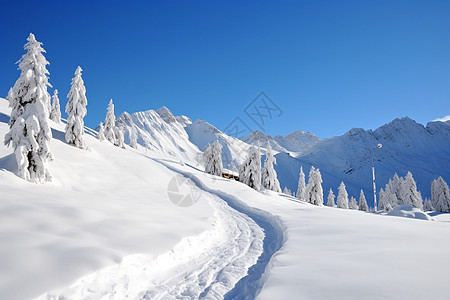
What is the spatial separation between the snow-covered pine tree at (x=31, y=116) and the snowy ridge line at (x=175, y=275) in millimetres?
13282

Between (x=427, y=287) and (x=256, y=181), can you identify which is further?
(x=256, y=181)

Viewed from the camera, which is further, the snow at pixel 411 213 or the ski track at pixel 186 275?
the snow at pixel 411 213

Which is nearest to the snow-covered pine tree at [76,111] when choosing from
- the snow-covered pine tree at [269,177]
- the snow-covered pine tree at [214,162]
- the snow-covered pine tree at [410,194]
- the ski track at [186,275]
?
the snow-covered pine tree at [214,162]

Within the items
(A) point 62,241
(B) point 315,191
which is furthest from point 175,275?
(B) point 315,191

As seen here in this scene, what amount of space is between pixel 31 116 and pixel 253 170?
32703mm

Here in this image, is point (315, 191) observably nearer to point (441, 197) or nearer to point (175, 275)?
point (441, 197)

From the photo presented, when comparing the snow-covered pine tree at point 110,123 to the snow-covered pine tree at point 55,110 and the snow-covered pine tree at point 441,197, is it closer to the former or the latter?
the snow-covered pine tree at point 55,110

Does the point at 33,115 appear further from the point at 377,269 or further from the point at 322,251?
the point at 377,269

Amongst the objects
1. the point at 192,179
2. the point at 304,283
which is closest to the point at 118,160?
the point at 192,179

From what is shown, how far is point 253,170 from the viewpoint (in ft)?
135

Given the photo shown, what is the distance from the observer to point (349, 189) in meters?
197

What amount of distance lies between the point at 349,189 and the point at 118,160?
211241mm

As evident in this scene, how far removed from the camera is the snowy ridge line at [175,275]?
4.18 meters

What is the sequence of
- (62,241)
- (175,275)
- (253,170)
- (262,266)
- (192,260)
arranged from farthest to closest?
(253,170), (192,260), (262,266), (175,275), (62,241)
